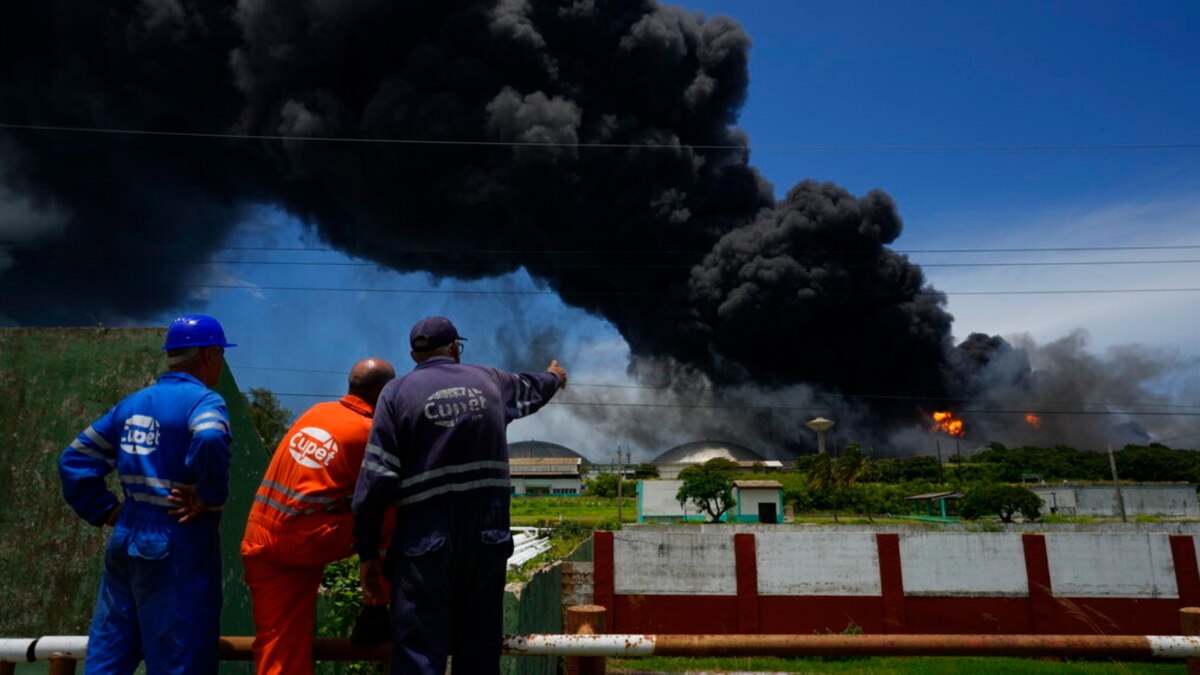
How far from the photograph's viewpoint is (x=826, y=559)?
23281mm

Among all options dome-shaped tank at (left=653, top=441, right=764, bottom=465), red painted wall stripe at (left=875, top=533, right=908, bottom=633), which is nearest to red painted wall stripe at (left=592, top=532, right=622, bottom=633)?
red painted wall stripe at (left=875, top=533, right=908, bottom=633)

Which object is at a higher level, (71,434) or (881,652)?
(71,434)

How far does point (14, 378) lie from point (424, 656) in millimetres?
2902

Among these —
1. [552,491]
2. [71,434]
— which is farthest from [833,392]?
[71,434]

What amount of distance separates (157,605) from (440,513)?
898 millimetres

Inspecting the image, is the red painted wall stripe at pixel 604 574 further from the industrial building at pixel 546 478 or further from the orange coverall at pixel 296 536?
the industrial building at pixel 546 478

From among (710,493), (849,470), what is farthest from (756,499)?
(849,470)

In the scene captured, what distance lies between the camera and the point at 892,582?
75.2ft

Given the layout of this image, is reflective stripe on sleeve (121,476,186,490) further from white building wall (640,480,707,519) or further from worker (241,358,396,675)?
white building wall (640,480,707,519)

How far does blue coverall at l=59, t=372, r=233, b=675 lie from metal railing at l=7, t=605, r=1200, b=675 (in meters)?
0.13

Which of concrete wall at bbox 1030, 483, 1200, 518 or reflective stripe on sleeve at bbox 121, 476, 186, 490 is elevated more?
concrete wall at bbox 1030, 483, 1200, 518

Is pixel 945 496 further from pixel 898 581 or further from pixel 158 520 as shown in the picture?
pixel 158 520

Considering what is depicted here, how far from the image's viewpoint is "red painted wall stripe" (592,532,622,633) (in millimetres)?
22797

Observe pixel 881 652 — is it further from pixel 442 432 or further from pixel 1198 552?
pixel 1198 552
